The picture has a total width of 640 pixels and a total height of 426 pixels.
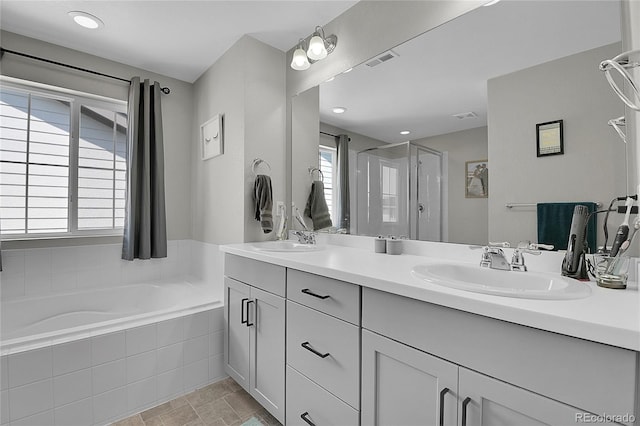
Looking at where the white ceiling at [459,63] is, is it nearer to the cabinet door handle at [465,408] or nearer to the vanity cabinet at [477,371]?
the vanity cabinet at [477,371]

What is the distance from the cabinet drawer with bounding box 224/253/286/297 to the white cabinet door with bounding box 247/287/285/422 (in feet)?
0.13

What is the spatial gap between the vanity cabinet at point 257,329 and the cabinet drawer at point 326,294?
11cm

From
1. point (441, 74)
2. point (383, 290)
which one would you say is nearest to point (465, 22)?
point (441, 74)

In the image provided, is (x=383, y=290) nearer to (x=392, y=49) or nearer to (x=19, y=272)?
(x=392, y=49)

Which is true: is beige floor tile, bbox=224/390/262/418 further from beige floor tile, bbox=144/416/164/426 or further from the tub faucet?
the tub faucet

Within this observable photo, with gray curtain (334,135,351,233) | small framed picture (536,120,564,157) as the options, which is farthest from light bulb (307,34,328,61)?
small framed picture (536,120,564,157)

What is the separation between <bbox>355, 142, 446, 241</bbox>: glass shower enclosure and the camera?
5.14ft

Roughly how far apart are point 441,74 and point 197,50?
197 centimetres

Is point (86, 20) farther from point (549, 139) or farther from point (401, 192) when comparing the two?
point (549, 139)

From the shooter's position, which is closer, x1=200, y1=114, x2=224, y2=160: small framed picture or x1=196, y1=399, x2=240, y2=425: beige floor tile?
x1=196, y1=399, x2=240, y2=425: beige floor tile

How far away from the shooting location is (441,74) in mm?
1545

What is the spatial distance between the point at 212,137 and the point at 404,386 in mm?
2395

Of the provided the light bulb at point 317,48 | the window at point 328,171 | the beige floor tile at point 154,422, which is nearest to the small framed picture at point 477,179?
the window at point 328,171

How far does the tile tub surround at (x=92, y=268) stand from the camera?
225 centimetres
